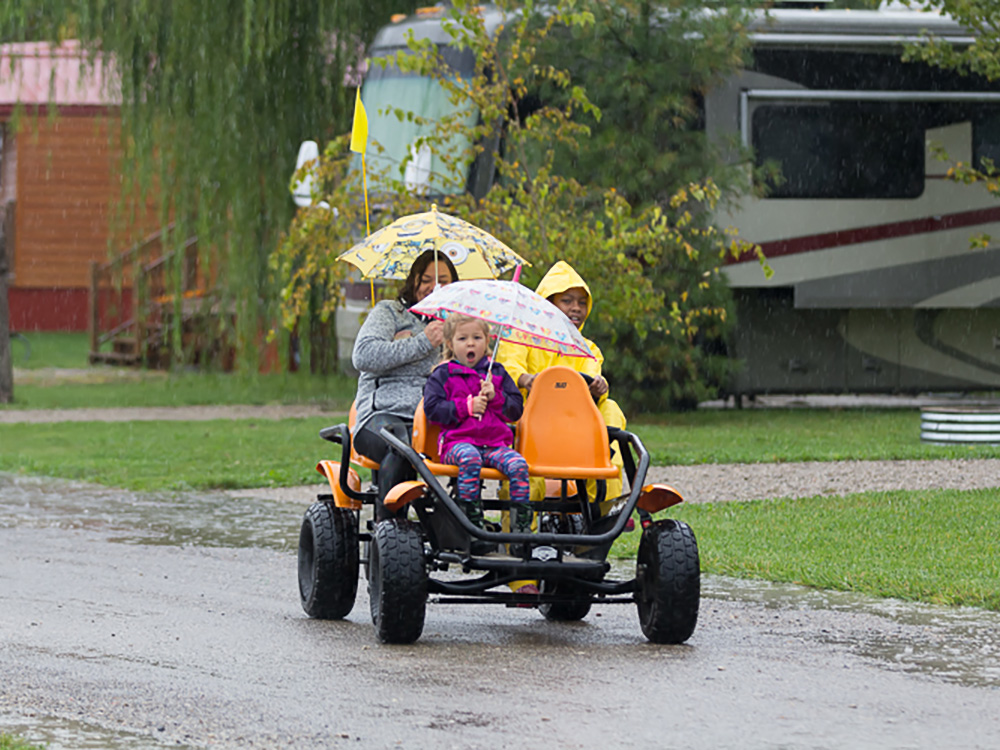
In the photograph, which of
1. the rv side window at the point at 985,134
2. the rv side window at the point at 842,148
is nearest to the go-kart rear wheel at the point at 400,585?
the rv side window at the point at 842,148

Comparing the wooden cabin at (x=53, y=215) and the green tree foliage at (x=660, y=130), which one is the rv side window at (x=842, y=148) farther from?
the wooden cabin at (x=53, y=215)

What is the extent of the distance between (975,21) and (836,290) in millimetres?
3135

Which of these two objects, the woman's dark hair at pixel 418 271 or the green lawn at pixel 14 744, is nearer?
the green lawn at pixel 14 744

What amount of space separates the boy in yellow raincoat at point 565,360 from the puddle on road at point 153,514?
250cm

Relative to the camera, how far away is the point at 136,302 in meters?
23.5

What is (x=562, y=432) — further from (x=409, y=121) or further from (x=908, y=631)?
(x=409, y=121)

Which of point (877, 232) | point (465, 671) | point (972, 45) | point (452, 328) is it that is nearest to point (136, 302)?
point (877, 232)

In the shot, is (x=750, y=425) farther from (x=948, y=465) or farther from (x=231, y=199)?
(x=231, y=199)

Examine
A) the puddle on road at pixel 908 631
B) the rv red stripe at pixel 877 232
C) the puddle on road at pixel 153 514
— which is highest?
the rv red stripe at pixel 877 232

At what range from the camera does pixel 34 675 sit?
6066mm

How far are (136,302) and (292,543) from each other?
14.2 metres

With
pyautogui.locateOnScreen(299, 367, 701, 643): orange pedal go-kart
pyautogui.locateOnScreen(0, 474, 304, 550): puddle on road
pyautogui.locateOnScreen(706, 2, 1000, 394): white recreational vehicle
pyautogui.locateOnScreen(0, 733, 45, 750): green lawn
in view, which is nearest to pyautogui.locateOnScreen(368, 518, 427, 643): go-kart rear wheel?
pyautogui.locateOnScreen(299, 367, 701, 643): orange pedal go-kart

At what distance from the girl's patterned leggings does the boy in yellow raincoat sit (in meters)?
0.42

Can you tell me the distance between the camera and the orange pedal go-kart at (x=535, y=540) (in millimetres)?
6660
